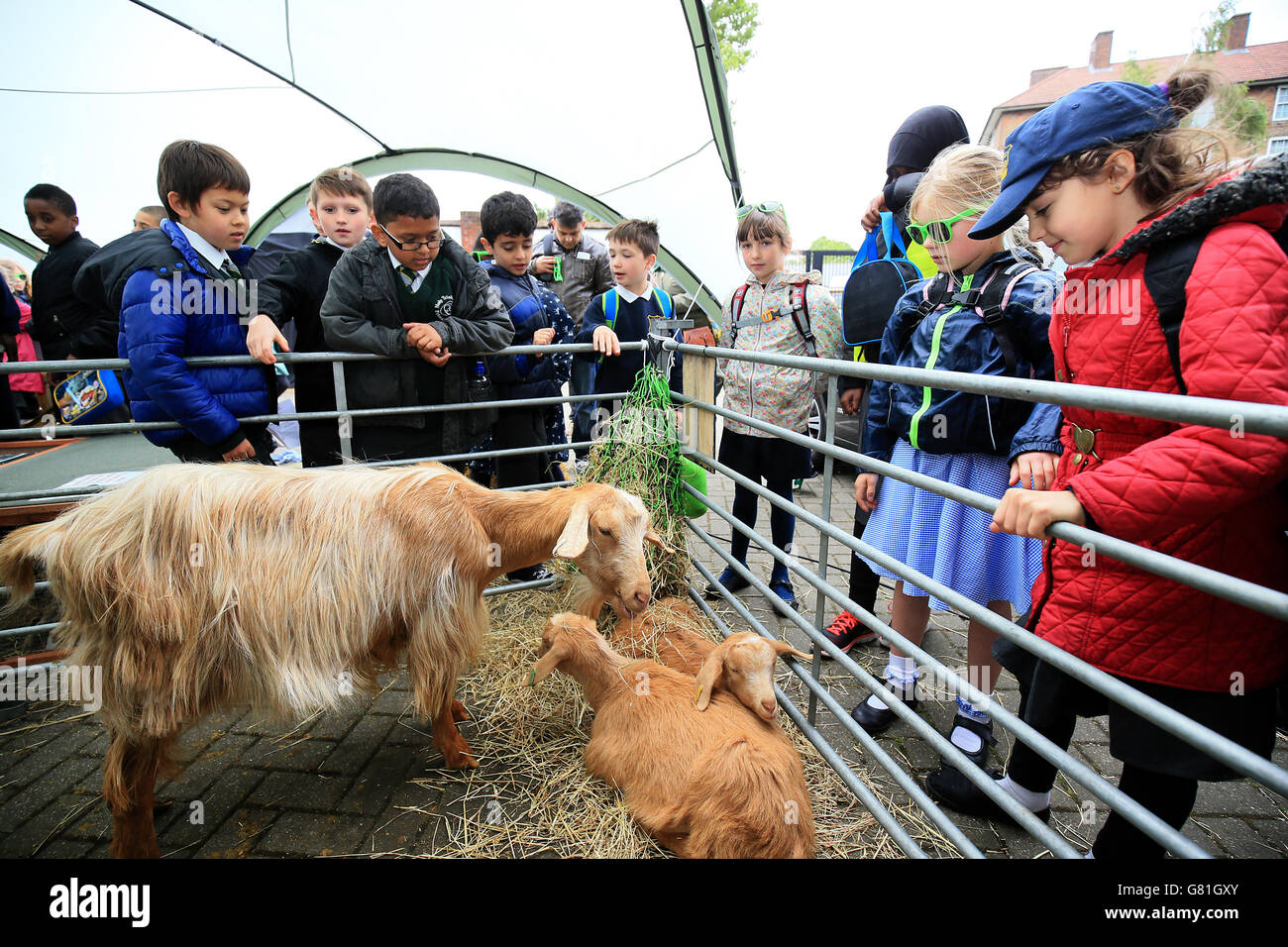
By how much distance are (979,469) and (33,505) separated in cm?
444

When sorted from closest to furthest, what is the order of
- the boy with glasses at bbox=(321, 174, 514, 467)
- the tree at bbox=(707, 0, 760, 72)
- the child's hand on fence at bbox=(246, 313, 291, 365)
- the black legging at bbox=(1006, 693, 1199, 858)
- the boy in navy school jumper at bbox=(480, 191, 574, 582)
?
the black legging at bbox=(1006, 693, 1199, 858) → the child's hand on fence at bbox=(246, 313, 291, 365) → the boy with glasses at bbox=(321, 174, 514, 467) → the boy in navy school jumper at bbox=(480, 191, 574, 582) → the tree at bbox=(707, 0, 760, 72)

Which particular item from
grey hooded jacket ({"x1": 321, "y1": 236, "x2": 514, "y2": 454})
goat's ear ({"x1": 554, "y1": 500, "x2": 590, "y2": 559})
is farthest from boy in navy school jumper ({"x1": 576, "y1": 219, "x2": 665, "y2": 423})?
goat's ear ({"x1": 554, "y1": 500, "x2": 590, "y2": 559})

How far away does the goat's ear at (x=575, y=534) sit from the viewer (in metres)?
2.13

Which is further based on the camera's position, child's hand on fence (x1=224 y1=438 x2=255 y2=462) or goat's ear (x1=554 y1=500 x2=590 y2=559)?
child's hand on fence (x1=224 y1=438 x2=255 y2=462)

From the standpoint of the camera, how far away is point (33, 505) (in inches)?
120

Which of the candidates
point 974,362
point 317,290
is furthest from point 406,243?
point 974,362

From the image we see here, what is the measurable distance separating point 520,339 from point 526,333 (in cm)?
11

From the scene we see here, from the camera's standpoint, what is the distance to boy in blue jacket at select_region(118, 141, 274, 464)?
8.45ft

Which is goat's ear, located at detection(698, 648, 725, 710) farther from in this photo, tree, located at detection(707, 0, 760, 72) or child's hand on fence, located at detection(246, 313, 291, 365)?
tree, located at detection(707, 0, 760, 72)

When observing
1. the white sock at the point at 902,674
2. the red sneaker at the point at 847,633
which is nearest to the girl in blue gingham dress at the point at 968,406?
the white sock at the point at 902,674

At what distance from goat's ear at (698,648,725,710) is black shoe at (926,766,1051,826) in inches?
36.7

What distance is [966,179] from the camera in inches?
88.7
